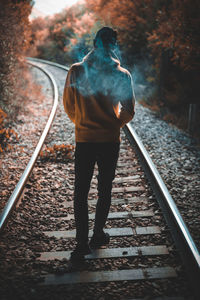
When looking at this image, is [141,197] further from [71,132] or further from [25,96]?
[25,96]

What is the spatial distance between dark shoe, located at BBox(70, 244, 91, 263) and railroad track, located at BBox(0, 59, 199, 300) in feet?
0.27

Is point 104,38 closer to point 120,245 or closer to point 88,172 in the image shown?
point 88,172

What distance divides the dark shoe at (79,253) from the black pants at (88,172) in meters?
0.07

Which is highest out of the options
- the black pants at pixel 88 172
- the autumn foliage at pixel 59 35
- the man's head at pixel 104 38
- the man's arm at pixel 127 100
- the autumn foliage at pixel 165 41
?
the autumn foliage at pixel 59 35

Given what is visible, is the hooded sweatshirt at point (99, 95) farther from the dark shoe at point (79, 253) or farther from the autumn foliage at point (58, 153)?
the autumn foliage at point (58, 153)

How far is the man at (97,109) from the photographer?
2453 millimetres

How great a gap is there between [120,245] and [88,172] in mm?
1016

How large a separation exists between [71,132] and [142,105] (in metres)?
4.43

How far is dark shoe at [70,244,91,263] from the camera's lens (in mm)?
2848

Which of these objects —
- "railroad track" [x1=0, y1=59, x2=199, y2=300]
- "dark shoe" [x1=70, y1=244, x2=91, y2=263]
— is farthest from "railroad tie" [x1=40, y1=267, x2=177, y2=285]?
"dark shoe" [x1=70, y1=244, x2=91, y2=263]

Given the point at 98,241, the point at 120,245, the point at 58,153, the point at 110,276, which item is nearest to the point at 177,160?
the point at 58,153

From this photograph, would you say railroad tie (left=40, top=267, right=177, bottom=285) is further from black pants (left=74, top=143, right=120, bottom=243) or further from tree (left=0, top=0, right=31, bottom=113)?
tree (left=0, top=0, right=31, bottom=113)

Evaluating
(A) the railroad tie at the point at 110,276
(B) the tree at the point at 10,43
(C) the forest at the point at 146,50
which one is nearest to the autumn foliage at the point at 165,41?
(C) the forest at the point at 146,50

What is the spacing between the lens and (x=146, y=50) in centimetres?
1423
